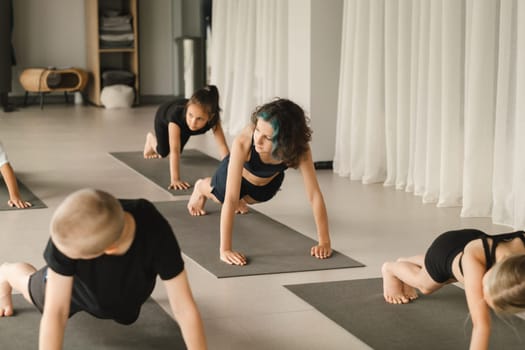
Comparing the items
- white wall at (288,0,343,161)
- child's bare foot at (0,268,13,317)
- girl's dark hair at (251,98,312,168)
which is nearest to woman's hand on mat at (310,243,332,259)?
girl's dark hair at (251,98,312,168)

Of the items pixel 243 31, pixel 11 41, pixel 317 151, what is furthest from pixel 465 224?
pixel 11 41

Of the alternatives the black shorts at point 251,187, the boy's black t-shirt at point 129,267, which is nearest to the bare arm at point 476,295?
the boy's black t-shirt at point 129,267

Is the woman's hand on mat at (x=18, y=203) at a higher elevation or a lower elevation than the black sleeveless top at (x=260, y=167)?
lower

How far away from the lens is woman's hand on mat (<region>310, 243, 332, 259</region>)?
350 centimetres

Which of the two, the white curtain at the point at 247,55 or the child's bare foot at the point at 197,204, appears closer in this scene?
the child's bare foot at the point at 197,204

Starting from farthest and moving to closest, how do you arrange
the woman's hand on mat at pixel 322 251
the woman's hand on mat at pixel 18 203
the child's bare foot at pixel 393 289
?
the woman's hand on mat at pixel 18 203 → the woman's hand on mat at pixel 322 251 → the child's bare foot at pixel 393 289

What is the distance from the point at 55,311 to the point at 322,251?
1.57 meters

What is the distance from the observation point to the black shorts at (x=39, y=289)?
2.45 meters

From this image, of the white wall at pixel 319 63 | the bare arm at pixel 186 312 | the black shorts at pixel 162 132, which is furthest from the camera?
the white wall at pixel 319 63

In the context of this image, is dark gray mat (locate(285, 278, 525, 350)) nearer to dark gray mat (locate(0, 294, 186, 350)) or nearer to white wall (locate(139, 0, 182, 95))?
dark gray mat (locate(0, 294, 186, 350))

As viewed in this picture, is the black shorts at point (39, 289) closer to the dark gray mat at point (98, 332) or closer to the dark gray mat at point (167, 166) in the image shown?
the dark gray mat at point (98, 332)

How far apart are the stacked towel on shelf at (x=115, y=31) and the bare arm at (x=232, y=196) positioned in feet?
18.9

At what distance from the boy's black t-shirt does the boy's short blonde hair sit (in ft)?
0.57

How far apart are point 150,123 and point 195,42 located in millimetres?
1420
